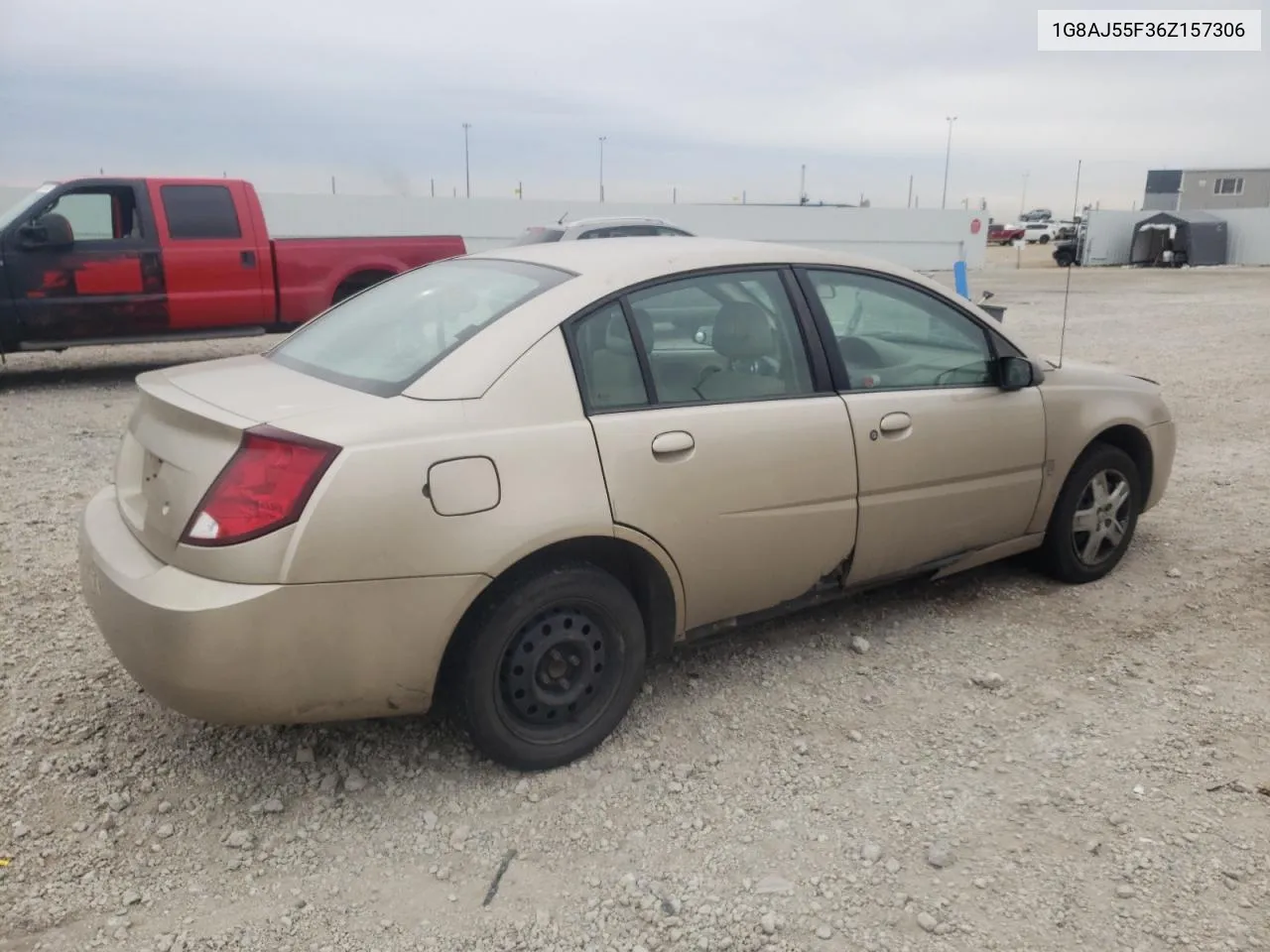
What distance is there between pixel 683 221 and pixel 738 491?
92.8 feet

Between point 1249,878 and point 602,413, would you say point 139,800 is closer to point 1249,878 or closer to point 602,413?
point 602,413

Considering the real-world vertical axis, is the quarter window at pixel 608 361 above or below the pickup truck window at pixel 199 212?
below

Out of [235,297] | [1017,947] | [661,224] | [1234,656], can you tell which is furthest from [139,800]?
[661,224]

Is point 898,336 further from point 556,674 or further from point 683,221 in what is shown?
point 683,221

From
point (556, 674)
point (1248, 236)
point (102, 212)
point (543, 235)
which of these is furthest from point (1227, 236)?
point (556, 674)

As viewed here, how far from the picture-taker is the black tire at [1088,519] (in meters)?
4.47

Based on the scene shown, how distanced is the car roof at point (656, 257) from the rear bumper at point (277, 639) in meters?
1.18

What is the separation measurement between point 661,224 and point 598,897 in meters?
10.7

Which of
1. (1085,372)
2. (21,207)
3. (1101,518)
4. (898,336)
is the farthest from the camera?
(21,207)

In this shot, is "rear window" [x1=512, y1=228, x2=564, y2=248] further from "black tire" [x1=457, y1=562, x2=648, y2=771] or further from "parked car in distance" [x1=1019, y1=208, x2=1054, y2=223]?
"parked car in distance" [x1=1019, y1=208, x2=1054, y2=223]

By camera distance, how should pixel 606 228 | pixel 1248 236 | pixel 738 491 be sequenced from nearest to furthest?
pixel 738 491 < pixel 606 228 < pixel 1248 236

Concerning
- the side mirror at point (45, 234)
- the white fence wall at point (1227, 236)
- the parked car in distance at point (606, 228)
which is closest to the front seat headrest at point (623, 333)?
the side mirror at point (45, 234)

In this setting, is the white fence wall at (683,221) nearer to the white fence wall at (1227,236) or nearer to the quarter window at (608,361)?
the white fence wall at (1227,236)

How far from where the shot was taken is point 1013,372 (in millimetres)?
4070
